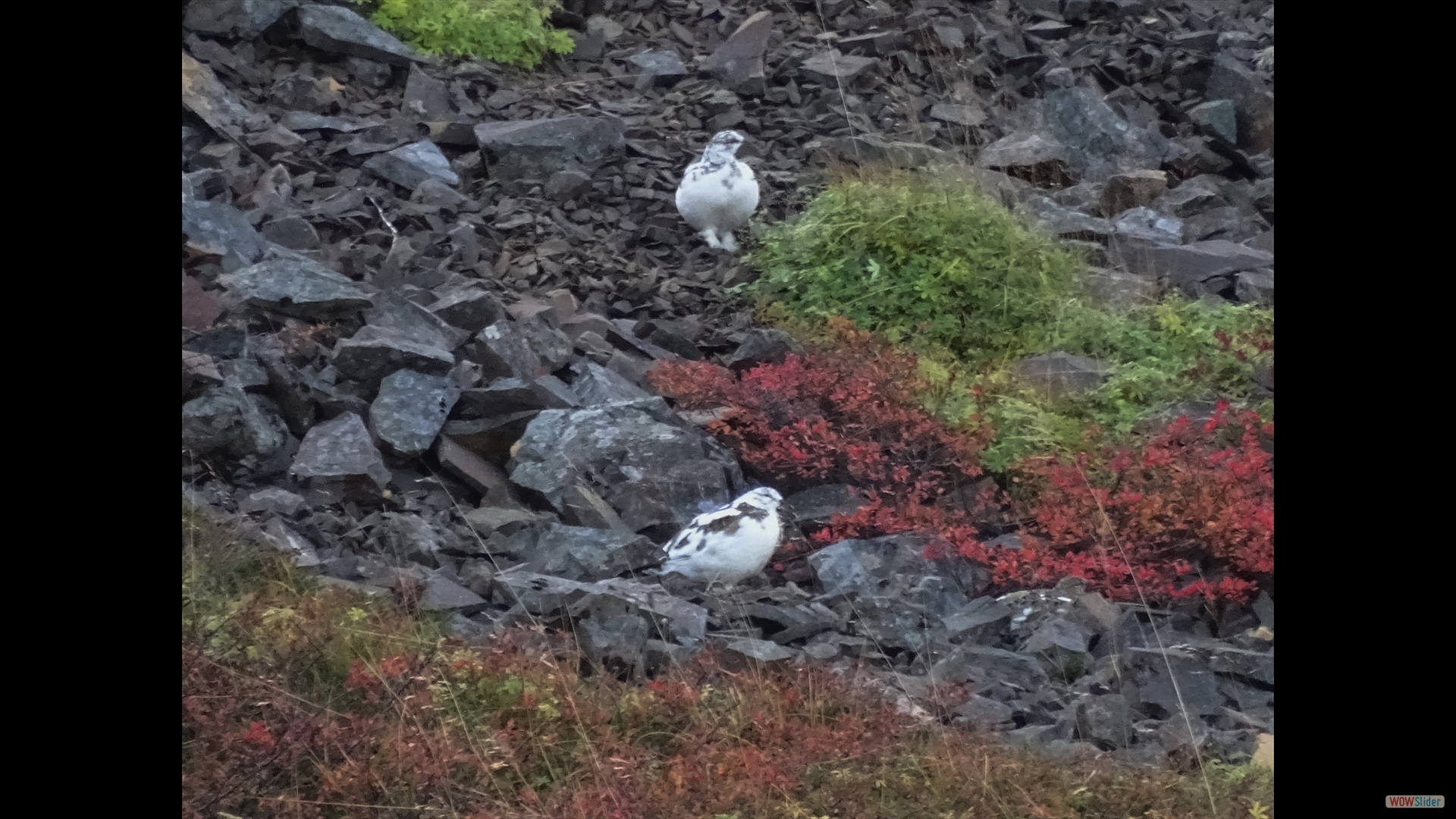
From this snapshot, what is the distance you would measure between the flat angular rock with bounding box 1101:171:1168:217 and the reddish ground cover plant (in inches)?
94.9

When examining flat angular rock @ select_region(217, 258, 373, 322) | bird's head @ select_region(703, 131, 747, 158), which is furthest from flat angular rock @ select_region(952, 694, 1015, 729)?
bird's head @ select_region(703, 131, 747, 158)

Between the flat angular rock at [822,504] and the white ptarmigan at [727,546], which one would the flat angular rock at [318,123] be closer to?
the flat angular rock at [822,504]

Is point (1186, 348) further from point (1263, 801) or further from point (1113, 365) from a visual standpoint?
point (1263, 801)

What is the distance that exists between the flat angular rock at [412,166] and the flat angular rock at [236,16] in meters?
1.77

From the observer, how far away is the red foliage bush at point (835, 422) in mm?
5535

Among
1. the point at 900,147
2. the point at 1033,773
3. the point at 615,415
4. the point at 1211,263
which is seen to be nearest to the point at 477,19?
the point at 900,147

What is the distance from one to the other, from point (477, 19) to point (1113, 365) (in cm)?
579

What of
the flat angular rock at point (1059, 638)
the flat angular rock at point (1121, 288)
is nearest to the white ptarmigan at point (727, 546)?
the flat angular rock at point (1059, 638)

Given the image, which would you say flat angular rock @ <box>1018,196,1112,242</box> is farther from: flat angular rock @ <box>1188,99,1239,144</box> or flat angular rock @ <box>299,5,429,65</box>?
flat angular rock @ <box>299,5,429,65</box>

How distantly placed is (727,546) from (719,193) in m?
3.18

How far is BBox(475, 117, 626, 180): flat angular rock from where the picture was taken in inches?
313

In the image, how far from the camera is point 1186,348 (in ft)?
20.3

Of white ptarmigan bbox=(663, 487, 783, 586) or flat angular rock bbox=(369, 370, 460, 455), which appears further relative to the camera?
flat angular rock bbox=(369, 370, 460, 455)
